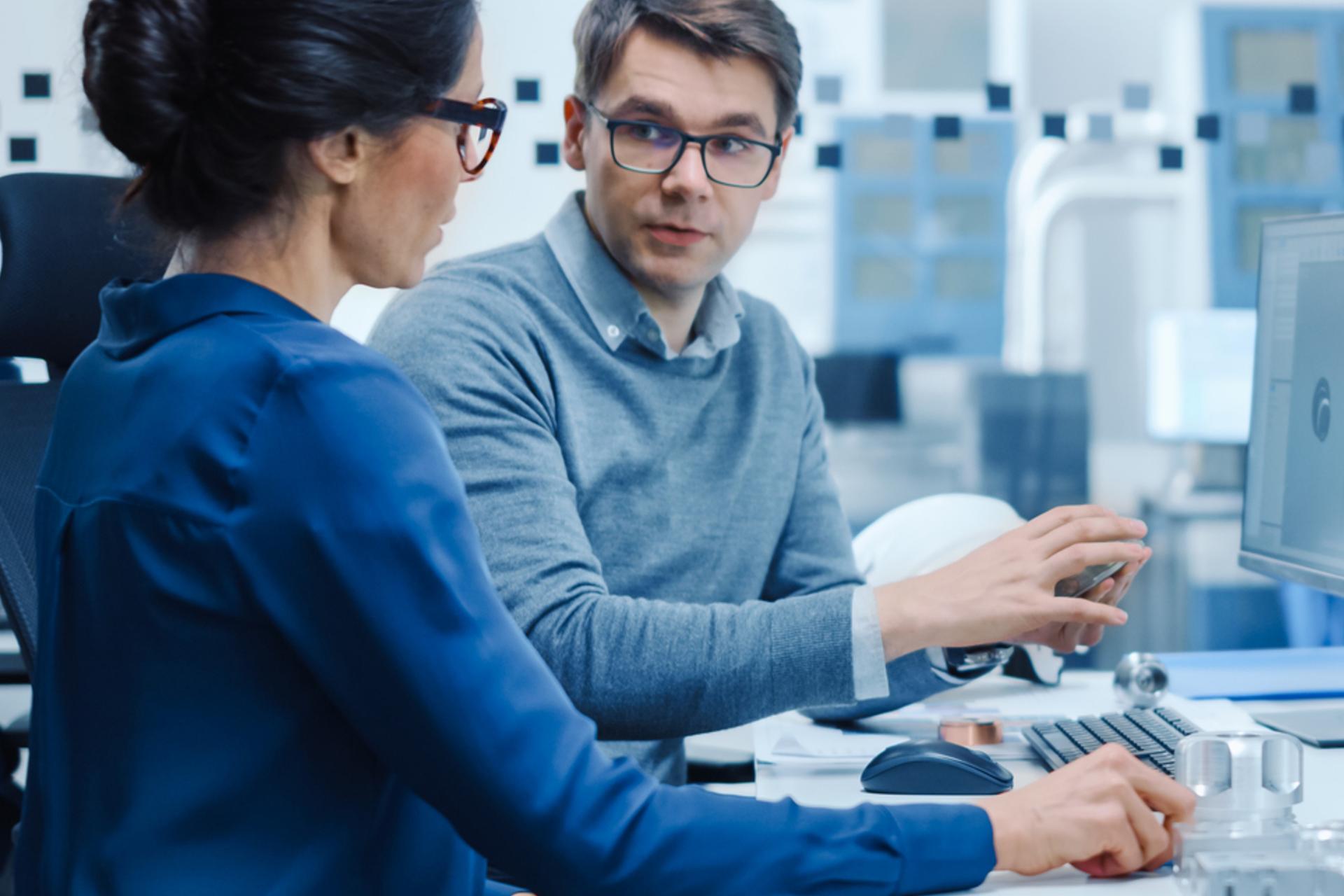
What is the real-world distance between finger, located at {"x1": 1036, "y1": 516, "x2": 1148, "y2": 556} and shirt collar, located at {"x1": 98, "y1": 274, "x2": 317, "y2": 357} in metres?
0.57

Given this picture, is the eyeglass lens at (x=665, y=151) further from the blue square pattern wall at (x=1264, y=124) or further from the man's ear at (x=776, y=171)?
the blue square pattern wall at (x=1264, y=124)

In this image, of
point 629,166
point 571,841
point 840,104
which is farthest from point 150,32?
point 840,104

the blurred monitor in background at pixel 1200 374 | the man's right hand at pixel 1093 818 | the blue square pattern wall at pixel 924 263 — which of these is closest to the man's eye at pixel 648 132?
the man's right hand at pixel 1093 818

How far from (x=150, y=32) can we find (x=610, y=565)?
74cm

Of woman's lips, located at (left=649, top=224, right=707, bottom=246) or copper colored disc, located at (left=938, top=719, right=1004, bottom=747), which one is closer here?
copper colored disc, located at (left=938, top=719, right=1004, bottom=747)

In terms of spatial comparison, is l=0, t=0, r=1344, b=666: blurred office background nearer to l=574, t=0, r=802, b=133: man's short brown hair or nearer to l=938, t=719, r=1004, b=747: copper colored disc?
l=574, t=0, r=802, b=133: man's short brown hair

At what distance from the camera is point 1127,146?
2998 mm

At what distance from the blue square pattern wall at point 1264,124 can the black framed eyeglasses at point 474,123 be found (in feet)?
8.04

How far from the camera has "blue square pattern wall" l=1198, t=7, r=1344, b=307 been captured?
296cm

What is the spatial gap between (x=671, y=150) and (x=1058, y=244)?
2153 mm

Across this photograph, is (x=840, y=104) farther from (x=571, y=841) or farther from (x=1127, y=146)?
(x=571, y=841)

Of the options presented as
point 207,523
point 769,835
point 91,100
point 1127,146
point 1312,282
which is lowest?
point 769,835

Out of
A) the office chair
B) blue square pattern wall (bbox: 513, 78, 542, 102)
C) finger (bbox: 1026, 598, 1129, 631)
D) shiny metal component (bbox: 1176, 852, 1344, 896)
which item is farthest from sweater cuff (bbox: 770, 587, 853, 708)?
blue square pattern wall (bbox: 513, 78, 542, 102)

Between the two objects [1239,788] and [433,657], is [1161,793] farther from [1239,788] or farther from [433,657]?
[433,657]
